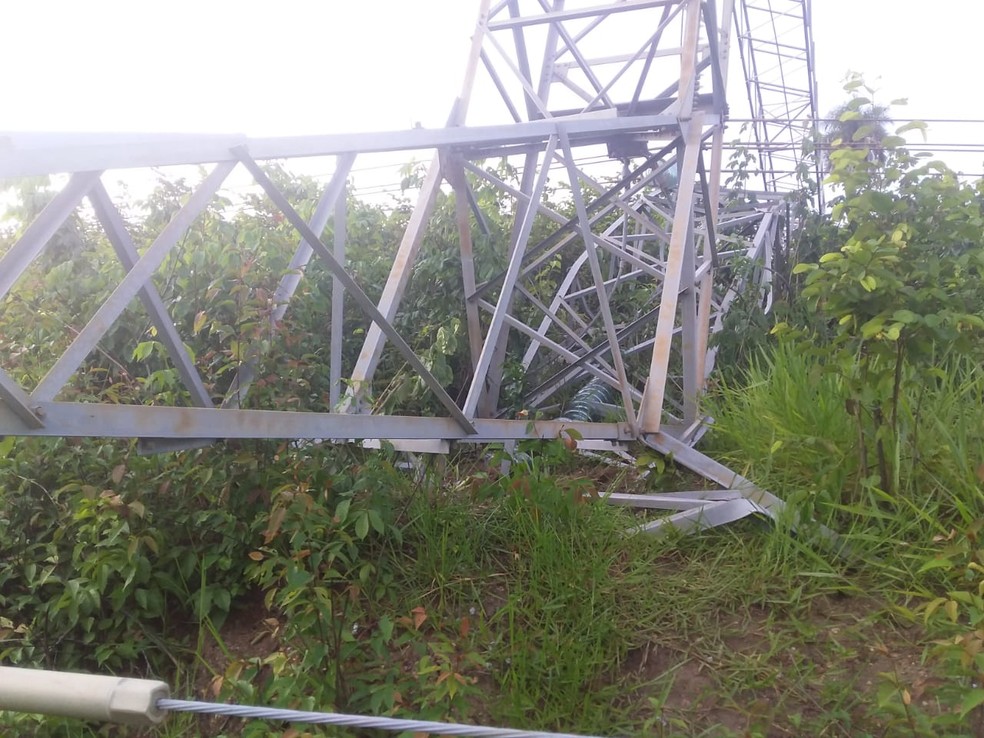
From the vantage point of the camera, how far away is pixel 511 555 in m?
3.34

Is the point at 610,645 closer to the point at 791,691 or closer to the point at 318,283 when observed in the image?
the point at 791,691

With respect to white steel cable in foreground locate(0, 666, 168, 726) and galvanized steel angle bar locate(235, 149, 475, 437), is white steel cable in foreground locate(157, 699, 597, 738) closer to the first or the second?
white steel cable in foreground locate(0, 666, 168, 726)

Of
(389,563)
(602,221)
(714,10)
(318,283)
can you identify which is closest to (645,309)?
(602,221)

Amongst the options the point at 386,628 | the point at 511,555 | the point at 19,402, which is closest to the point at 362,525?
the point at 386,628

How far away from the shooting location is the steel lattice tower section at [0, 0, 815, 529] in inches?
77.4

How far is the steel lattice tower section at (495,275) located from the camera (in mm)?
1965

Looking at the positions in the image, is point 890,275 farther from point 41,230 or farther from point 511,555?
point 41,230

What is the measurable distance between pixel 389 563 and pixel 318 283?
150cm

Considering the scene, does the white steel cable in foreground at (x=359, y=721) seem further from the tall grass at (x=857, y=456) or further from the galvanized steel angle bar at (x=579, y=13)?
the galvanized steel angle bar at (x=579, y=13)

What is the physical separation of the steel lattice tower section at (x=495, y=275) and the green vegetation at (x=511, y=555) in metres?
0.24

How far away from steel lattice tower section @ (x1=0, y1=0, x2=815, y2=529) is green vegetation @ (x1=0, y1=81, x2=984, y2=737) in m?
0.24

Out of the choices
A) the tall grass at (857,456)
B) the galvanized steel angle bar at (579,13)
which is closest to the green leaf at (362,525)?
the tall grass at (857,456)

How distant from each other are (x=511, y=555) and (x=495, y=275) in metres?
2.17

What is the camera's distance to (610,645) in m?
2.89
